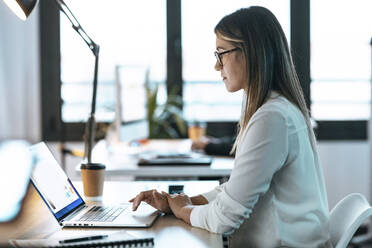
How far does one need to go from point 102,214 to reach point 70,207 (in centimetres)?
10

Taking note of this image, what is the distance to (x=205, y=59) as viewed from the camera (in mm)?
4516

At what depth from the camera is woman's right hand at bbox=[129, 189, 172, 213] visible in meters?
1.58

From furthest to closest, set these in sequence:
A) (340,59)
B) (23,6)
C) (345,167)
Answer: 1. (340,59)
2. (345,167)
3. (23,6)

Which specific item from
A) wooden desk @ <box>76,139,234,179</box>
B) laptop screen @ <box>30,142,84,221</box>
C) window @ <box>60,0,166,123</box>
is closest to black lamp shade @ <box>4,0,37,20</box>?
laptop screen @ <box>30,142,84,221</box>

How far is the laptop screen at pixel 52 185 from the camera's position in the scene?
146 centimetres

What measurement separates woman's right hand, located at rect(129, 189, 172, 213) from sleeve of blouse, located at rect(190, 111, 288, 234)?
192 mm

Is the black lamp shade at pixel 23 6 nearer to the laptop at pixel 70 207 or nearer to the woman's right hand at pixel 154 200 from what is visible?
the laptop at pixel 70 207

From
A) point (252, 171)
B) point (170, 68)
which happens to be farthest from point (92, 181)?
point (170, 68)

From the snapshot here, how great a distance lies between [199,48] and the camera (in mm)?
4461

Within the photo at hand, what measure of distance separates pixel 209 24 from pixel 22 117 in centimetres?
167

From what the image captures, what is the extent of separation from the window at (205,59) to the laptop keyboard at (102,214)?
2.84m

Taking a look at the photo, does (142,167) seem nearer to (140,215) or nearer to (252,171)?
(140,215)

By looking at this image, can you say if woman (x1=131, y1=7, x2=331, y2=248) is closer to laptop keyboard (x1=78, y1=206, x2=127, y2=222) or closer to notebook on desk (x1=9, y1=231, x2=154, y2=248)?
laptop keyboard (x1=78, y1=206, x2=127, y2=222)

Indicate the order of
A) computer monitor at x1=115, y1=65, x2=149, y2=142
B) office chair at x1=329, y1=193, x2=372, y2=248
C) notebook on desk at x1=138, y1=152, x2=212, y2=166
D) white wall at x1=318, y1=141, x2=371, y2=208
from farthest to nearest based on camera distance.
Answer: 1. white wall at x1=318, y1=141, x2=371, y2=208
2. computer monitor at x1=115, y1=65, x2=149, y2=142
3. notebook on desk at x1=138, y1=152, x2=212, y2=166
4. office chair at x1=329, y1=193, x2=372, y2=248
